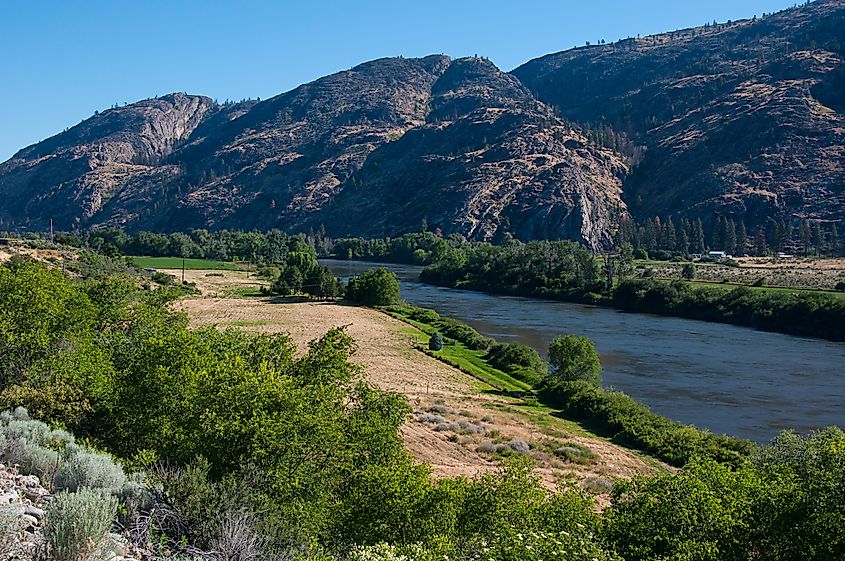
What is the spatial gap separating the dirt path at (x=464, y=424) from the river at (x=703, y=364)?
8935 millimetres

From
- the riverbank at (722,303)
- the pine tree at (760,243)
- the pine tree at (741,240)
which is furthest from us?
the pine tree at (741,240)

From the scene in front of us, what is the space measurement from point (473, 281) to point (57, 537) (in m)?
116

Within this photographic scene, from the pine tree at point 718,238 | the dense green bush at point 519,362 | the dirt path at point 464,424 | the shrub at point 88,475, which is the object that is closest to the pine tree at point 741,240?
the pine tree at point 718,238

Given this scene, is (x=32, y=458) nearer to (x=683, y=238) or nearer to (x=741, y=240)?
(x=683, y=238)

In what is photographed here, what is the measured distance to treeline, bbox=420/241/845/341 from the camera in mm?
72375

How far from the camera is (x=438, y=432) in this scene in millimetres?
34406

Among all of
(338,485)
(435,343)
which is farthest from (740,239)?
(338,485)

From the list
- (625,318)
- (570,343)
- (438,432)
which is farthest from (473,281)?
(438,432)

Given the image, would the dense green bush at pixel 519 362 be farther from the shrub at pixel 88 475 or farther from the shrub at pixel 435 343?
the shrub at pixel 88 475

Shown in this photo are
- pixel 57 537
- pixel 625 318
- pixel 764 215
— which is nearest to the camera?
pixel 57 537

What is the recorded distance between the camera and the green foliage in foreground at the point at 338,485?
442 inches

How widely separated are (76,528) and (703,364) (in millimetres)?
53864

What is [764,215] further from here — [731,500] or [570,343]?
[731,500]

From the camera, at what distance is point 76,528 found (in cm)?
794
